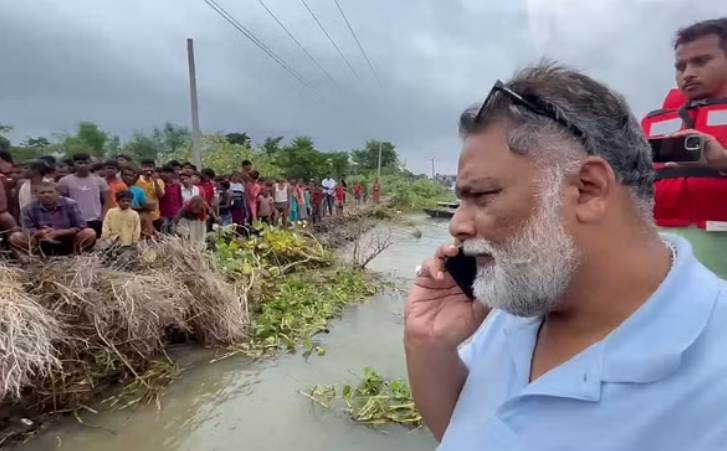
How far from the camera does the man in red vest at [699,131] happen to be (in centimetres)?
187

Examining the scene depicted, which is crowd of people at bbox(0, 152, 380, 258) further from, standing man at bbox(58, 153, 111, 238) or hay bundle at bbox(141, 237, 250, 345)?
hay bundle at bbox(141, 237, 250, 345)

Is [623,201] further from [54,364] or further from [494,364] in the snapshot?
[54,364]

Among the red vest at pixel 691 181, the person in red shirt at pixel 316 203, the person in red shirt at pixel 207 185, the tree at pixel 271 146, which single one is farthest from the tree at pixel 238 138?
the red vest at pixel 691 181

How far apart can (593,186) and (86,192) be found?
7.50 metres

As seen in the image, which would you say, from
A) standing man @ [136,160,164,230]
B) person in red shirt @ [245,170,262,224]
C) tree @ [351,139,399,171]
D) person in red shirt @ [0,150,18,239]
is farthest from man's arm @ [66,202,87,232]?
tree @ [351,139,399,171]

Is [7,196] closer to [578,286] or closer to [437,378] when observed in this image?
[437,378]

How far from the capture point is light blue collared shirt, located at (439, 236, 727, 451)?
2.98 feet

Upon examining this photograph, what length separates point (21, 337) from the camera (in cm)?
347

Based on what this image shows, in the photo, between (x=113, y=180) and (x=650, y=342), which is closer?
(x=650, y=342)

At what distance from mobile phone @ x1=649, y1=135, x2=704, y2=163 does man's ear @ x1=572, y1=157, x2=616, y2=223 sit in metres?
0.75

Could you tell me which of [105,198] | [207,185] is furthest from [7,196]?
[207,185]

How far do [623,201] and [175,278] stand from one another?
487 centimetres

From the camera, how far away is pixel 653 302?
1003 mm

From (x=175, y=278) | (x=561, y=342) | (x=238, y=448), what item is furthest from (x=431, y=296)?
(x=175, y=278)
